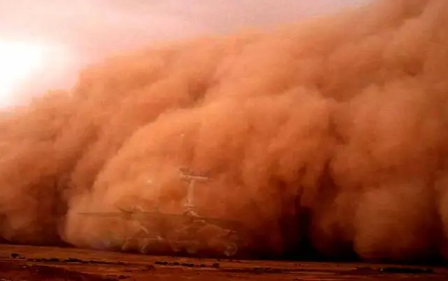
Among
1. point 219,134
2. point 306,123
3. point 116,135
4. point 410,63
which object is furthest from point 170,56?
point 410,63

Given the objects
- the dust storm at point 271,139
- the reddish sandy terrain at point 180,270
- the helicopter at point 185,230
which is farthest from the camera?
the helicopter at point 185,230

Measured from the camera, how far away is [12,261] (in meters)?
0.93

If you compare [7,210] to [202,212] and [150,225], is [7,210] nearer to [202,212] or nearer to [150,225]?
[150,225]

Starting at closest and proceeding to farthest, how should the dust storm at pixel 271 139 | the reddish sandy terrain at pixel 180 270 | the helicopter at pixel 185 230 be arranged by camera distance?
1. the reddish sandy terrain at pixel 180 270
2. the dust storm at pixel 271 139
3. the helicopter at pixel 185 230

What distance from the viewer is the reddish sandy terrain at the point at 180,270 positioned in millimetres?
770

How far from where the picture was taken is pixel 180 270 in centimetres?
84

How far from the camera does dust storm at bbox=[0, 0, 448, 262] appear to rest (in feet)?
2.85

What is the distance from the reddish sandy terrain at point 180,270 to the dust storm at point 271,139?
96 mm

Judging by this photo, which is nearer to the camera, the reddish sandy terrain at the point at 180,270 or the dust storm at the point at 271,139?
the reddish sandy terrain at the point at 180,270

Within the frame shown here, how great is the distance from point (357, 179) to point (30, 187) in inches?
29.0

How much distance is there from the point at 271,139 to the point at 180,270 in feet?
0.96

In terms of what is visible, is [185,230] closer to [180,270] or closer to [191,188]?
[191,188]

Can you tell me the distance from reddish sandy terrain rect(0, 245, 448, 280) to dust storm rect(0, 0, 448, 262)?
0.10m

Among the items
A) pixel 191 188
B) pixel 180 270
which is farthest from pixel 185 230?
pixel 180 270
